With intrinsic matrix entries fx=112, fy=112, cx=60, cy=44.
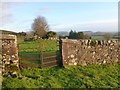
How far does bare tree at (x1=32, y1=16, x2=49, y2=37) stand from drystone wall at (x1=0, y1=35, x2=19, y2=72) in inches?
877

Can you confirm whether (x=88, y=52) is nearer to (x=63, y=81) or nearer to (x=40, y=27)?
(x=63, y=81)

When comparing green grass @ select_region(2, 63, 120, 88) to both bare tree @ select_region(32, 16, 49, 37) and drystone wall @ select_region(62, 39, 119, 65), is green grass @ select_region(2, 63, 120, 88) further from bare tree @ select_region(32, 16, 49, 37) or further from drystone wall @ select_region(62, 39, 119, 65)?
bare tree @ select_region(32, 16, 49, 37)

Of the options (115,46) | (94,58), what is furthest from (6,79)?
(115,46)

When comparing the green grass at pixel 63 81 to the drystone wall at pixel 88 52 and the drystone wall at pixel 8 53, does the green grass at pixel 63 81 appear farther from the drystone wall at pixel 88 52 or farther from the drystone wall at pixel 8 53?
the drystone wall at pixel 88 52

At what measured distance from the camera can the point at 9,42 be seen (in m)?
6.00

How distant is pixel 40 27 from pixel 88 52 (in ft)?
79.9

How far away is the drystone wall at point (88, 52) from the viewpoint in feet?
22.9

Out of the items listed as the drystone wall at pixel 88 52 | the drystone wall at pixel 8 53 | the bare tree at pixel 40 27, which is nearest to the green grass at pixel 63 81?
the drystone wall at pixel 8 53

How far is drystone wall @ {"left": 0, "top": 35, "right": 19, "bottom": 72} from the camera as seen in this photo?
5902mm

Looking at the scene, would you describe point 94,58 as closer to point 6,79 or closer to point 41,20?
point 6,79

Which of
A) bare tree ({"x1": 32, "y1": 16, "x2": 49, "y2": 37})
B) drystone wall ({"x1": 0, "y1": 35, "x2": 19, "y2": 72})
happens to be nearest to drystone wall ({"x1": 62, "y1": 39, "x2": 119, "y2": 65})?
drystone wall ({"x1": 0, "y1": 35, "x2": 19, "y2": 72})

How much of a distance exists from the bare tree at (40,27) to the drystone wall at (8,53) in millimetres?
22274

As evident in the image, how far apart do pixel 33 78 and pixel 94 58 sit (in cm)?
443

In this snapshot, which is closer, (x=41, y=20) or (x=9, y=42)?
(x=9, y=42)
